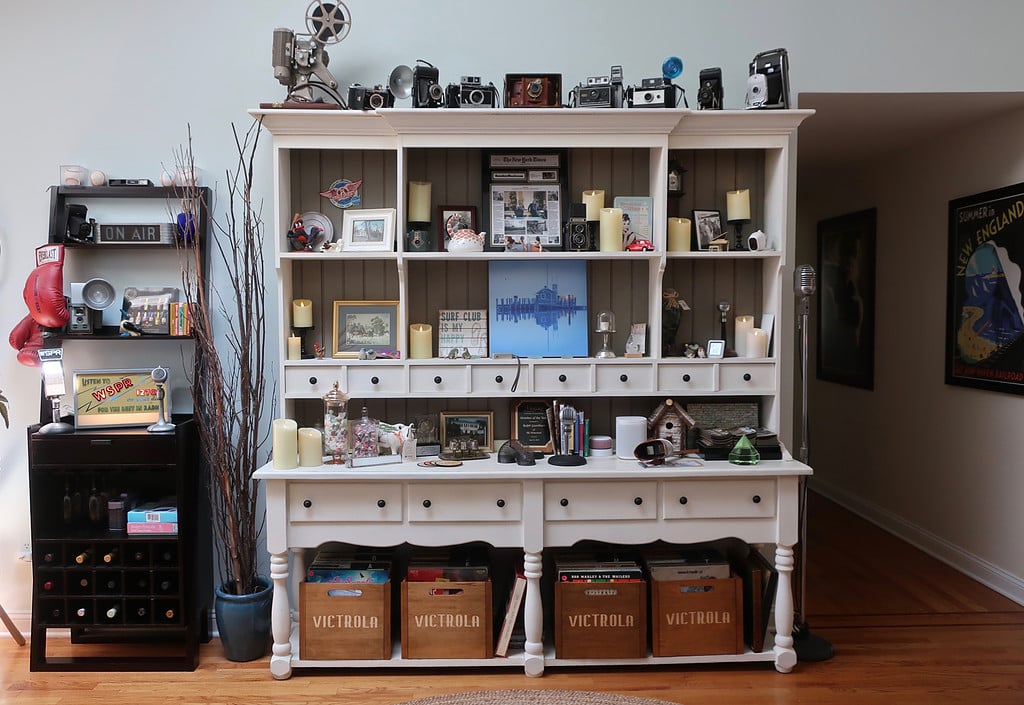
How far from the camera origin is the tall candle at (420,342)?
3119 mm

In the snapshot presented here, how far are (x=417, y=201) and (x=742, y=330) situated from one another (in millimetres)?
1453

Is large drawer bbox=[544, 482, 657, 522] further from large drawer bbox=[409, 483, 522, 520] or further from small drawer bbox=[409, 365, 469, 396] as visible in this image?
small drawer bbox=[409, 365, 469, 396]

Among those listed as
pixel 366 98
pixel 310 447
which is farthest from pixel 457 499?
pixel 366 98

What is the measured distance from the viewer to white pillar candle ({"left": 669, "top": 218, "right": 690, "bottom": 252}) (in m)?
3.14

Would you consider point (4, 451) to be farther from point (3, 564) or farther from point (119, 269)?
point (119, 269)

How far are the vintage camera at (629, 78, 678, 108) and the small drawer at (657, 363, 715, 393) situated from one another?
104cm

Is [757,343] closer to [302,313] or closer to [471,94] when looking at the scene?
[471,94]

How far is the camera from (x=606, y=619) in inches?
114

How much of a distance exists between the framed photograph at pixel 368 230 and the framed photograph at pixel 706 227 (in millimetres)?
1281

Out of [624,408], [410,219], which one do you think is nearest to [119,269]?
[410,219]

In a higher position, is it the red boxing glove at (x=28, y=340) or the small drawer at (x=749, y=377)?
the red boxing glove at (x=28, y=340)

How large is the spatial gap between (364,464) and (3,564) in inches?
69.1

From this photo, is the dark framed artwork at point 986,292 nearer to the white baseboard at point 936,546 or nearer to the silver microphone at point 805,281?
the white baseboard at point 936,546

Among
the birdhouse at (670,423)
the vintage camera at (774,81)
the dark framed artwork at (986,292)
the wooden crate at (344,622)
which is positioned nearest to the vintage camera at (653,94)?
the vintage camera at (774,81)
